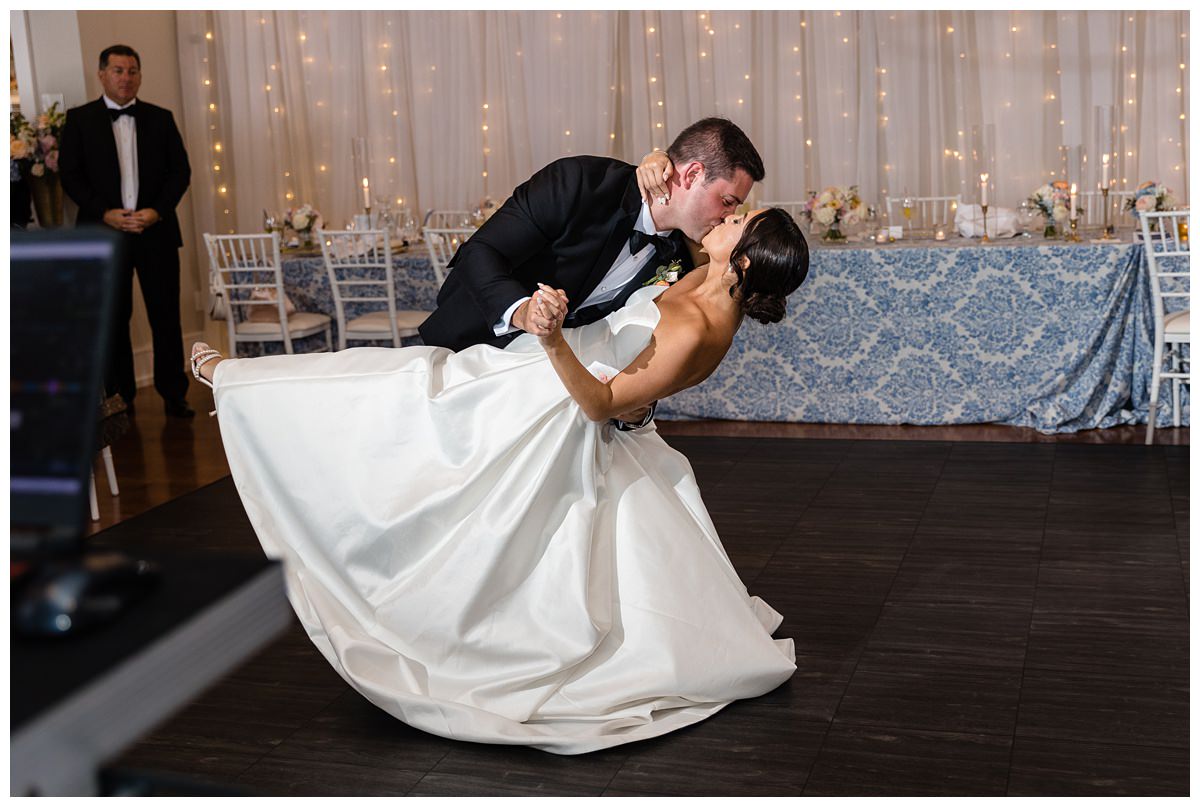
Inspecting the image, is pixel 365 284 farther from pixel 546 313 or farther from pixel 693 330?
pixel 546 313

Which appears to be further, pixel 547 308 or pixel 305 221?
pixel 305 221

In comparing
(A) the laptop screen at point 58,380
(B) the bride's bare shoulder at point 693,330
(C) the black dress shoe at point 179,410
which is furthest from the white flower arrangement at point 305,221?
(A) the laptop screen at point 58,380

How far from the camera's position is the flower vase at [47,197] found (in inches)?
254

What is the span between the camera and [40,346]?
851 mm

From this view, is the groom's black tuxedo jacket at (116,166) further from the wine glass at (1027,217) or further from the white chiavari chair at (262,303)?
the wine glass at (1027,217)

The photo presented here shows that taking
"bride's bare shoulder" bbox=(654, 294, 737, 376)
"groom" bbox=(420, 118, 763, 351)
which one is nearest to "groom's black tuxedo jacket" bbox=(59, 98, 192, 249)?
"groom" bbox=(420, 118, 763, 351)

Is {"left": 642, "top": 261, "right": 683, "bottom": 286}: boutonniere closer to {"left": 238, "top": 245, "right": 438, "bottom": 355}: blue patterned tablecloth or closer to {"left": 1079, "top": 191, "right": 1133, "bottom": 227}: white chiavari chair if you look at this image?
{"left": 238, "top": 245, "right": 438, "bottom": 355}: blue patterned tablecloth

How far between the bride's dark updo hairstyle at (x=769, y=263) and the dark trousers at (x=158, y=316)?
4.49 m

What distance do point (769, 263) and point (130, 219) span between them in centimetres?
467

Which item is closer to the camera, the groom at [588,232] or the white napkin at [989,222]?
the groom at [588,232]

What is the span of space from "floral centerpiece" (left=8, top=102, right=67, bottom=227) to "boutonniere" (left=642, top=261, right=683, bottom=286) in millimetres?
4514

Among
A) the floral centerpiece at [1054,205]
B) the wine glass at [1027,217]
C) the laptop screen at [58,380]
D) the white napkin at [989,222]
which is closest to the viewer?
the laptop screen at [58,380]

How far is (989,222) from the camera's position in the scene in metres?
5.77

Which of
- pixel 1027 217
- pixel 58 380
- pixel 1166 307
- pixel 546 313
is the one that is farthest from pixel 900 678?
pixel 1027 217
